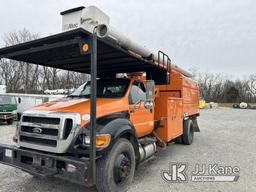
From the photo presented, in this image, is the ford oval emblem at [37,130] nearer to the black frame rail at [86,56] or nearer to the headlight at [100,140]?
the headlight at [100,140]

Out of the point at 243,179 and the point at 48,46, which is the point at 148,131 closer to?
the point at 243,179

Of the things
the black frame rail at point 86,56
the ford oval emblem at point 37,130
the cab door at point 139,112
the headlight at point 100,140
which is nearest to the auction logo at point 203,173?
the cab door at point 139,112

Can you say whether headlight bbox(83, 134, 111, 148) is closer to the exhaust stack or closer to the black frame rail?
the black frame rail

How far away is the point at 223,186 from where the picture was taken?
406cm

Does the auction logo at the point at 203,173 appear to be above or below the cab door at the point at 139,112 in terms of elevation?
below

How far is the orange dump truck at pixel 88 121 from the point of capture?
3002mm

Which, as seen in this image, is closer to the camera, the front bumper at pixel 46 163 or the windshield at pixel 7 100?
the front bumper at pixel 46 163

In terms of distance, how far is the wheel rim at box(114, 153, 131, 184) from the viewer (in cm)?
342

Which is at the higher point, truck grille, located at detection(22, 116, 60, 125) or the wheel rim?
truck grille, located at detection(22, 116, 60, 125)

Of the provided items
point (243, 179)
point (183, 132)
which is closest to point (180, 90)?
point (183, 132)

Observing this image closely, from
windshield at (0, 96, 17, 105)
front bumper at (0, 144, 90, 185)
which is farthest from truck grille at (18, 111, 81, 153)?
windshield at (0, 96, 17, 105)

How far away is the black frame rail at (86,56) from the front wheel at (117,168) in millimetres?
253

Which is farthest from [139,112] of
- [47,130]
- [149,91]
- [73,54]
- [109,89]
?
[47,130]

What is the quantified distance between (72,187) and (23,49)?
2.72 meters
